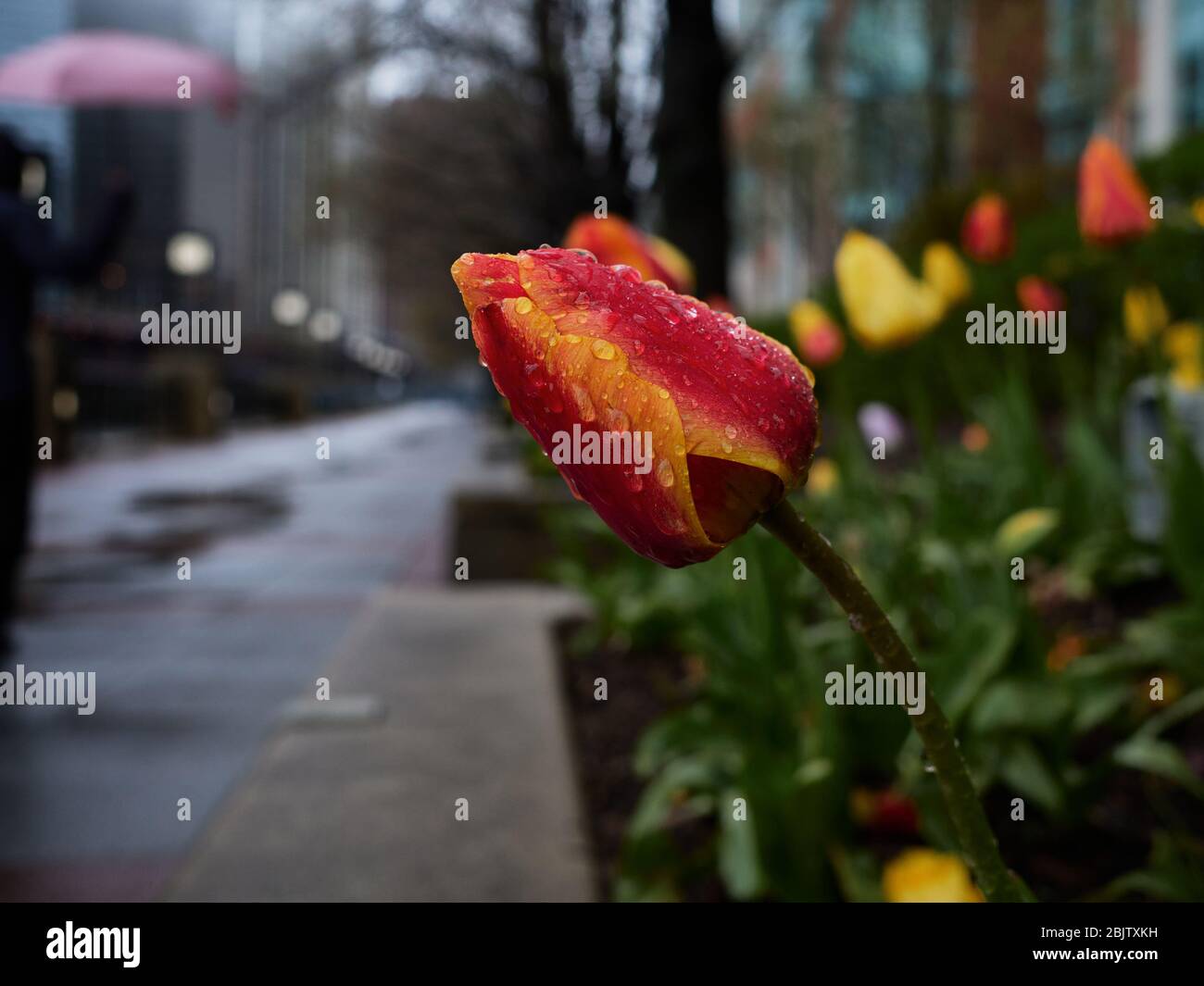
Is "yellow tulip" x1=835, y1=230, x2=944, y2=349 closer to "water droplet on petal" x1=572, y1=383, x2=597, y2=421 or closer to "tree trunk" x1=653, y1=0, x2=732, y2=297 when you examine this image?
"water droplet on petal" x1=572, y1=383, x2=597, y2=421

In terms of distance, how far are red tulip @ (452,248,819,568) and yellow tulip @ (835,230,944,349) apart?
1.58 metres

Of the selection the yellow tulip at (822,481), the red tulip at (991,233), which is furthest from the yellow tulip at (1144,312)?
the yellow tulip at (822,481)

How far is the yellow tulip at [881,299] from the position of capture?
208cm

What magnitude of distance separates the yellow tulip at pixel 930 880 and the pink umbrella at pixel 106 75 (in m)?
5.00

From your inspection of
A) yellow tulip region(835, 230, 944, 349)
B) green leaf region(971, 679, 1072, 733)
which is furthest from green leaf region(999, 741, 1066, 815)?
yellow tulip region(835, 230, 944, 349)

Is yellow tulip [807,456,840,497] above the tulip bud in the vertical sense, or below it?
below

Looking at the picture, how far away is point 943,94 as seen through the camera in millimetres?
16125

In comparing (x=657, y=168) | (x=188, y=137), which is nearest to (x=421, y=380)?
(x=188, y=137)

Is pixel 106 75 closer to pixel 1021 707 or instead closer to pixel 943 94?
pixel 1021 707

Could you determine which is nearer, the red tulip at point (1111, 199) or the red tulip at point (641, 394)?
the red tulip at point (641, 394)

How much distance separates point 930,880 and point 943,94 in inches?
658

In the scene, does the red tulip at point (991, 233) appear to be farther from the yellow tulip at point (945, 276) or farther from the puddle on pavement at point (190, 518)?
the puddle on pavement at point (190, 518)

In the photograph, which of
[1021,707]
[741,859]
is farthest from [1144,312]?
[741,859]

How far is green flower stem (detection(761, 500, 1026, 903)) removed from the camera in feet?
1.89
